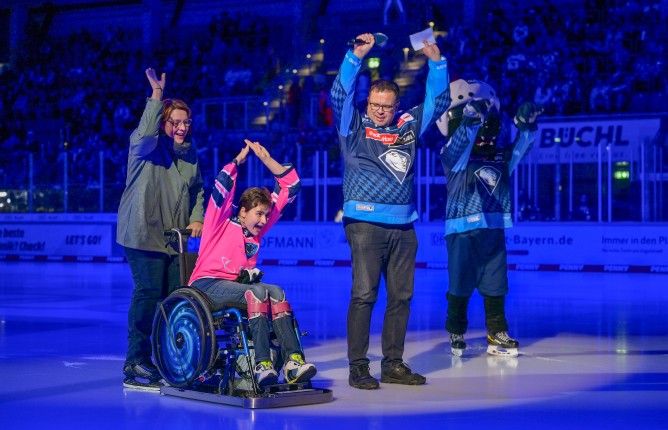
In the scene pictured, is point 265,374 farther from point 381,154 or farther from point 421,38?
point 421,38

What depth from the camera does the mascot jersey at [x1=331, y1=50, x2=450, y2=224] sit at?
621 cm

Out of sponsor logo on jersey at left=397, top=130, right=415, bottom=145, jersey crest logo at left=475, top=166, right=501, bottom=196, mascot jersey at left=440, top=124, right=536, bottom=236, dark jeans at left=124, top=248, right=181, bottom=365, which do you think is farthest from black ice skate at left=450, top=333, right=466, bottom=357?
dark jeans at left=124, top=248, right=181, bottom=365

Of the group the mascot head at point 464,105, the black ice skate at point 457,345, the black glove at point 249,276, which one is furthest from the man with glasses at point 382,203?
the mascot head at point 464,105

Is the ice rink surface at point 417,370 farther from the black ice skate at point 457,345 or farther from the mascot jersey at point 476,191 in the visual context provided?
the mascot jersey at point 476,191

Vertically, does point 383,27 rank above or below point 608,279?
above

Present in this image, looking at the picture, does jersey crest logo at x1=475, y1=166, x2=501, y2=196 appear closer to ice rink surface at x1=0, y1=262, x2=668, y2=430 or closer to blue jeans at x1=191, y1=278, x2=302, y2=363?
ice rink surface at x1=0, y1=262, x2=668, y2=430

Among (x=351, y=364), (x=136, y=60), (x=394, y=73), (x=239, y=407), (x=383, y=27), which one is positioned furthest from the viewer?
(x=136, y=60)

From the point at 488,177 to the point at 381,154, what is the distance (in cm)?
191

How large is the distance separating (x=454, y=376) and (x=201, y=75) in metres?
21.1

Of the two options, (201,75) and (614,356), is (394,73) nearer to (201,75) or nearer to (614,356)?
(201,75)

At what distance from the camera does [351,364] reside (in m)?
6.15

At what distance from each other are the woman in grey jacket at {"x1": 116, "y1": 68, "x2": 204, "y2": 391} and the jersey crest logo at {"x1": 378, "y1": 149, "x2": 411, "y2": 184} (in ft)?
3.82

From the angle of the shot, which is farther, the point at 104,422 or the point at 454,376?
the point at 454,376

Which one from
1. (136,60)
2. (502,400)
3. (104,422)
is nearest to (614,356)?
(502,400)
